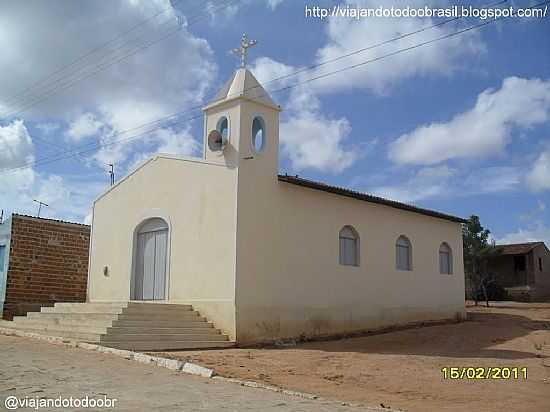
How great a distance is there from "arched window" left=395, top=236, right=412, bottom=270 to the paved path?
10961mm

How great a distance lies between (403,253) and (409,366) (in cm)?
881

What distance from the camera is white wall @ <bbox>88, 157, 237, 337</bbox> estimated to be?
47.7ft

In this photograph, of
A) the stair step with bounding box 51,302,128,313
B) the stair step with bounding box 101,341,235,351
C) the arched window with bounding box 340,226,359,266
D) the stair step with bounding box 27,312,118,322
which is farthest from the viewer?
the arched window with bounding box 340,226,359,266

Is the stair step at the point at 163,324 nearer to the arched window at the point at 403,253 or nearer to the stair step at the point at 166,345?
the stair step at the point at 166,345

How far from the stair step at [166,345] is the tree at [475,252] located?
2279 centimetres

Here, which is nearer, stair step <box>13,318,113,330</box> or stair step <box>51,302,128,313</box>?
stair step <box>13,318,113,330</box>

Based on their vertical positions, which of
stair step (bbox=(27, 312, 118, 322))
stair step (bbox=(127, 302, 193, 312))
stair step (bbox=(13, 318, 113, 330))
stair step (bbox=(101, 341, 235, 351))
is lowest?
stair step (bbox=(101, 341, 235, 351))

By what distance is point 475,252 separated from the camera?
3331 centimetres

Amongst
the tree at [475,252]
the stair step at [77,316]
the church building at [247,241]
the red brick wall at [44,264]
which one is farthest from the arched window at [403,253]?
the tree at [475,252]

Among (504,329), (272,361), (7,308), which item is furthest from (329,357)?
(7,308)

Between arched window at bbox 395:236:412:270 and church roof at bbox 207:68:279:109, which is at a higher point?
church roof at bbox 207:68:279:109

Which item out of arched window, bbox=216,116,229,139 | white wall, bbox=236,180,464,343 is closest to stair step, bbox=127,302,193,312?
white wall, bbox=236,180,464,343

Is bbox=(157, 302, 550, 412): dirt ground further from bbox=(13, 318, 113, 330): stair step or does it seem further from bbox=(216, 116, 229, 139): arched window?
bbox=(216, 116, 229, 139): arched window
